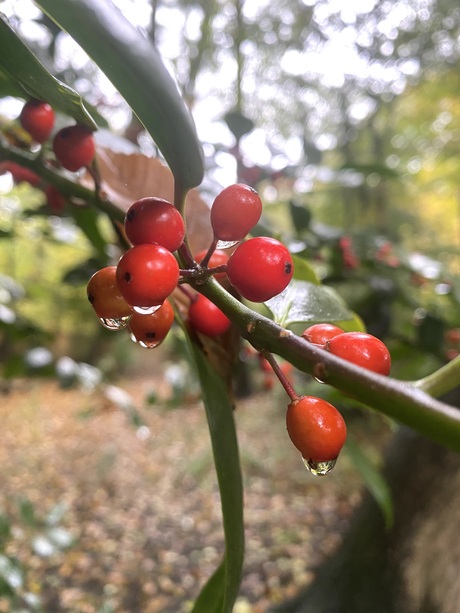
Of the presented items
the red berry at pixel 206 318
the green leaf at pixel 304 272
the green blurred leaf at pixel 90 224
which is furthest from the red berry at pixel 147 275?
A: the green blurred leaf at pixel 90 224

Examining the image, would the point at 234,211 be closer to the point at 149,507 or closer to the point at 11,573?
the point at 11,573

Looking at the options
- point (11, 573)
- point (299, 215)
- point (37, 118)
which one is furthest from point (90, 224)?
point (11, 573)

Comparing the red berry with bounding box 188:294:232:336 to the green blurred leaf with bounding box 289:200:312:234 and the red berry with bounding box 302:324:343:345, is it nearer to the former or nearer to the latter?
the red berry with bounding box 302:324:343:345

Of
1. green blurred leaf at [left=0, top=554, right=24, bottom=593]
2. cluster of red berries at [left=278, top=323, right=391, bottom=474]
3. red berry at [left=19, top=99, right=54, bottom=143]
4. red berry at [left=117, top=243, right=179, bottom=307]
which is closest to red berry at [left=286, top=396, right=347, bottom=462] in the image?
cluster of red berries at [left=278, top=323, right=391, bottom=474]

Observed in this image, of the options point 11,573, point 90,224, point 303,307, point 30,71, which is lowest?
point 11,573

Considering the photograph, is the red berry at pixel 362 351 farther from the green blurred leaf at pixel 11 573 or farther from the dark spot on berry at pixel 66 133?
the green blurred leaf at pixel 11 573
